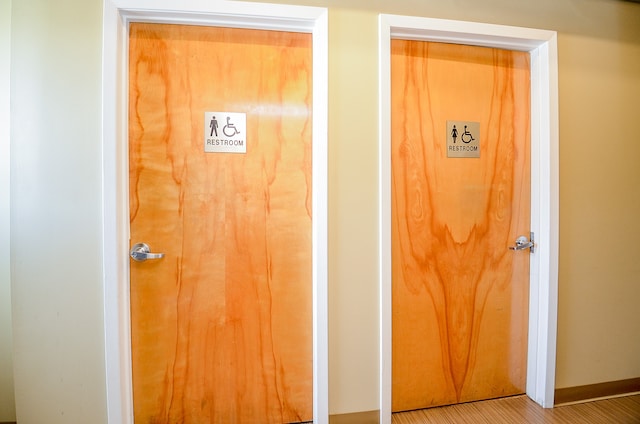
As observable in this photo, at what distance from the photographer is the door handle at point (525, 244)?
56.1 inches

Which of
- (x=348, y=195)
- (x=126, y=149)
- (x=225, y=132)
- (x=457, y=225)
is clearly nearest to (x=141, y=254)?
(x=126, y=149)

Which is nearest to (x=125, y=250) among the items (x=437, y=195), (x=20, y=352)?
(x=20, y=352)

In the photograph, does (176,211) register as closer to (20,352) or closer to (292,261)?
(292,261)

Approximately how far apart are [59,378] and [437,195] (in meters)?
1.97

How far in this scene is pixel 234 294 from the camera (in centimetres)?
126

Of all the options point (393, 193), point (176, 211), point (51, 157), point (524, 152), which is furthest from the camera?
point (524, 152)

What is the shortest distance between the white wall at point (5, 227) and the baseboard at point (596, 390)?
285 cm

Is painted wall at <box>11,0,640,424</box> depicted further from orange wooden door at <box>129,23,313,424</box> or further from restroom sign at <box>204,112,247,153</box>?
Answer: restroom sign at <box>204,112,247,153</box>

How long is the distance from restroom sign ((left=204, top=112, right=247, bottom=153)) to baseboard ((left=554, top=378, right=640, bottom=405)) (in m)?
2.17

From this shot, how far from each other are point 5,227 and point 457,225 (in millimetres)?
2251

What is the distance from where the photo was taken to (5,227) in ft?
4.06

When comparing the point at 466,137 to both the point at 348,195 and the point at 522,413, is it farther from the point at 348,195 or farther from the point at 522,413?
the point at 522,413

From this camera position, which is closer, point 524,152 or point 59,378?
point 59,378

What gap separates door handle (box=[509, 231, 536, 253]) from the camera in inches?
56.1
